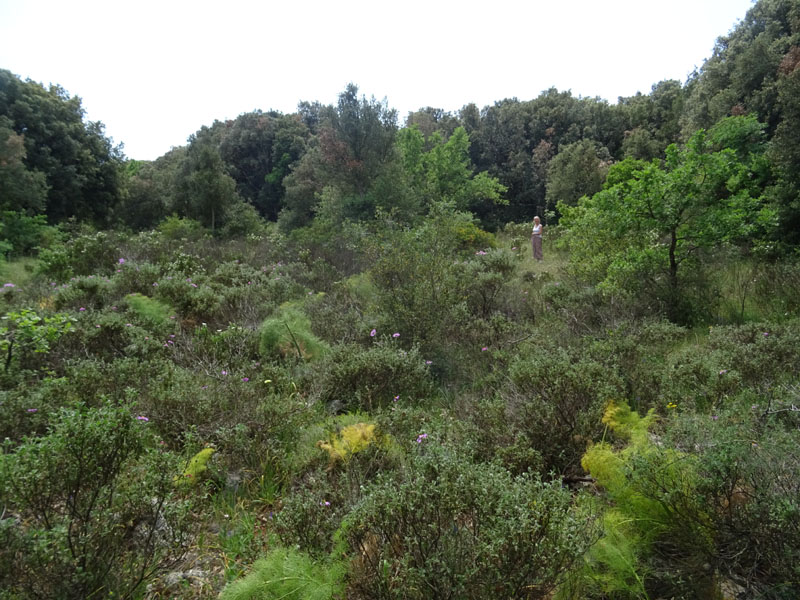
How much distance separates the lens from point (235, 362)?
4.56 meters

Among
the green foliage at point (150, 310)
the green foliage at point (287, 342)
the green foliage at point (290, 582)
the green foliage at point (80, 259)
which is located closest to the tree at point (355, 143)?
the green foliage at point (80, 259)

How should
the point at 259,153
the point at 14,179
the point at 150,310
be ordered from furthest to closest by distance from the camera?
the point at 259,153 → the point at 14,179 → the point at 150,310

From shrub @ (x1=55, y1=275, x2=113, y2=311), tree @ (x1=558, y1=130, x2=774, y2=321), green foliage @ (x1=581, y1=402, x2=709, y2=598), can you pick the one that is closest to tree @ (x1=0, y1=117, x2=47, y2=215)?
shrub @ (x1=55, y1=275, x2=113, y2=311)

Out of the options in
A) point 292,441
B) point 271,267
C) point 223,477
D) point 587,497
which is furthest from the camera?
point 271,267

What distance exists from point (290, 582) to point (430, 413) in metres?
2.01

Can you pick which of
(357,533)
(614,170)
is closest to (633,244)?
(614,170)

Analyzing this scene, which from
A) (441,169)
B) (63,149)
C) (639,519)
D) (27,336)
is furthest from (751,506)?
(63,149)

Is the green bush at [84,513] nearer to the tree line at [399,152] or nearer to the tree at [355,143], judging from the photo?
the tree line at [399,152]

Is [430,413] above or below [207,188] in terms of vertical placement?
below

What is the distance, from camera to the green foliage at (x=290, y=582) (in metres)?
1.63

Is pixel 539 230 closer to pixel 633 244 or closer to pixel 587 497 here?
pixel 633 244

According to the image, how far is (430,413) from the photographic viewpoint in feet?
11.6

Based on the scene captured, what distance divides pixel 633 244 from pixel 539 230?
17.6 ft

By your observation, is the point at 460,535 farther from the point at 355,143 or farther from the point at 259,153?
the point at 259,153
